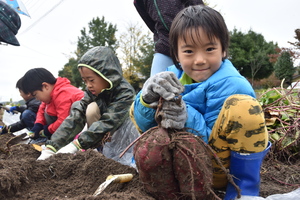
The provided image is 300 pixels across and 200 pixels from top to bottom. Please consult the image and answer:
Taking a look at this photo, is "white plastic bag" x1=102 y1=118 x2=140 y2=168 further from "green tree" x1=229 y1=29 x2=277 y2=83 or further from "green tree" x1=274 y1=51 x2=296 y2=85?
"green tree" x1=229 y1=29 x2=277 y2=83

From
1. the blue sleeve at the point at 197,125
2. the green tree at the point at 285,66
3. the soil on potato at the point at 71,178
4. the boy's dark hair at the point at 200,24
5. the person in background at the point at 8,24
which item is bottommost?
the green tree at the point at 285,66

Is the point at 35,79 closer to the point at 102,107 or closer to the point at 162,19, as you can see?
the point at 102,107

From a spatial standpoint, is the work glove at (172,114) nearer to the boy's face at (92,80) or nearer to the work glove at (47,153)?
the work glove at (47,153)

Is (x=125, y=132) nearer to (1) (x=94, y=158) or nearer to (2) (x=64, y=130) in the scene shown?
(2) (x=64, y=130)

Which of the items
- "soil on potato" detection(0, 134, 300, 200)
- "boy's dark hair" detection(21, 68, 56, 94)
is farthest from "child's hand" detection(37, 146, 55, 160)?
"boy's dark hair" detection(21, 68, 56, 94)

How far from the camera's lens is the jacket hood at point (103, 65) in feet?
7.47

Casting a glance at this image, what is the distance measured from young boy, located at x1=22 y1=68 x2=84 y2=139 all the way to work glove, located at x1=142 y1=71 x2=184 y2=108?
79.4 inches

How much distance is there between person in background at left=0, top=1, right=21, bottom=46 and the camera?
3121mm

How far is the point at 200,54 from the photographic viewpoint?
4.21 ft

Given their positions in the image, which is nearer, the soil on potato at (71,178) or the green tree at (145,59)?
the soil on potato at (71,178)

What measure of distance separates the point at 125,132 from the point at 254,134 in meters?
1.43

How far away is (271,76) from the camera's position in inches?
893

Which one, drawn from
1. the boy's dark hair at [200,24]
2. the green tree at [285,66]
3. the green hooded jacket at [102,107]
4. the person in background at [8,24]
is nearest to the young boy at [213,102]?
the boy's dark hair at [200,24]

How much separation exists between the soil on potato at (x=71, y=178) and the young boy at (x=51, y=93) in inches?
52.8
